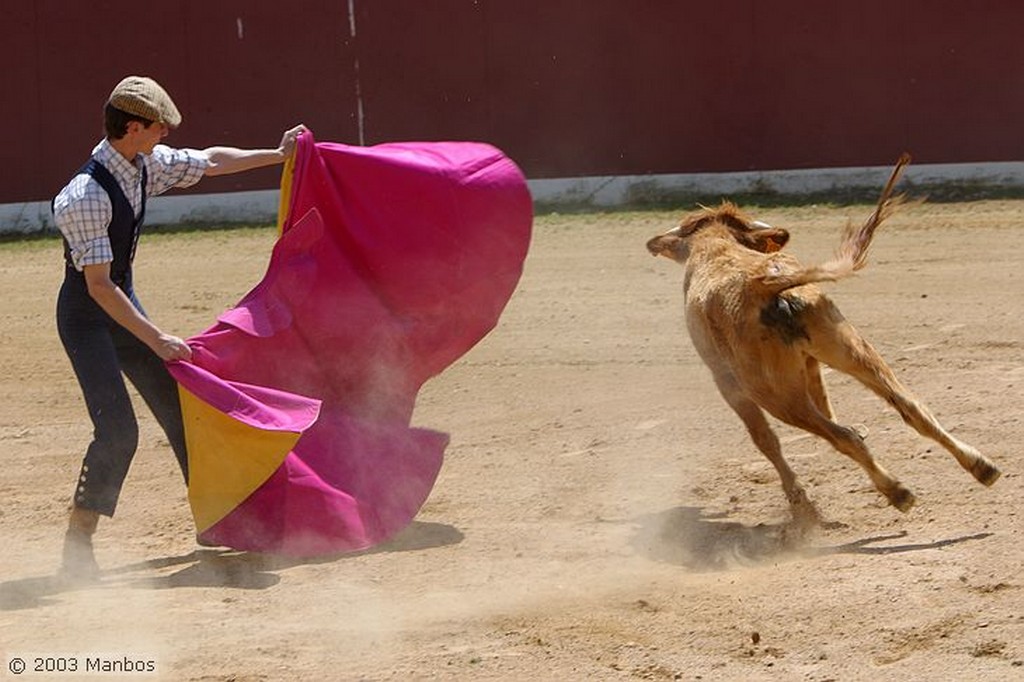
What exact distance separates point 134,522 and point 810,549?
238 centimetres

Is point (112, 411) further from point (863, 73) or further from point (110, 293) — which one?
point (863, 73)

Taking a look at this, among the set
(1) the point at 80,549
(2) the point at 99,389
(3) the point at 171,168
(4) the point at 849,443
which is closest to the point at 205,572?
(1) the point at 80,549

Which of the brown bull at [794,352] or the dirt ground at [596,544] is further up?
the brown bull at [794,352]

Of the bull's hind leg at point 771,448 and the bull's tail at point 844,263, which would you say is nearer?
the bull's tail at point 844,263

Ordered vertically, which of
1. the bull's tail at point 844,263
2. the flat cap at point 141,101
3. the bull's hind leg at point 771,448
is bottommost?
the bull's hind leg at point 771,448

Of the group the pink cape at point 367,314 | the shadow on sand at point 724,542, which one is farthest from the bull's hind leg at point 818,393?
the pink cape at point 367,314

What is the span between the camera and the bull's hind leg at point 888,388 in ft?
16.0

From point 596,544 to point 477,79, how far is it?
8.76m

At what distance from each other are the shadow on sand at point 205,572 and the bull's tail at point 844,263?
1351 mm

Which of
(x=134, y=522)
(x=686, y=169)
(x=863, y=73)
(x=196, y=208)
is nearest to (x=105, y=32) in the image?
(x=196, y=208)

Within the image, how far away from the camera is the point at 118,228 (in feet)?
15.5

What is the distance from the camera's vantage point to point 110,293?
15.0 feet

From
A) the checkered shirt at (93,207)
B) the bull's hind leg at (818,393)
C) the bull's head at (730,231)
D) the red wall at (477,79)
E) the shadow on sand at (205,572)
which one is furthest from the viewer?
the red wall at (477,79)

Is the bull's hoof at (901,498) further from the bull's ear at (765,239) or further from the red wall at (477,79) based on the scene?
the red wall at (477,79)
